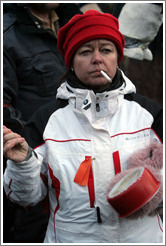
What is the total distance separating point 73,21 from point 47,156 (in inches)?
26.3

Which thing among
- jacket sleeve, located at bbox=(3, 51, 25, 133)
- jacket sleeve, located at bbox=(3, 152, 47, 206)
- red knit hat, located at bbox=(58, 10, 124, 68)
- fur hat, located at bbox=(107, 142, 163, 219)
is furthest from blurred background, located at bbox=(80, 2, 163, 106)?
jacket sleeve, located at bbox=(3, 152, 47, 206)

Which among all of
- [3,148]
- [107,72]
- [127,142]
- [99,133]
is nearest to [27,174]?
[3,148]

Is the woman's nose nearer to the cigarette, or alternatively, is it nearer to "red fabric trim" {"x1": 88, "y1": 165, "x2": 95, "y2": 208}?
the cigarette

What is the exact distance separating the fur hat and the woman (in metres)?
0.04

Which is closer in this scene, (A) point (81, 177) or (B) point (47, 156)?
(A) point (81, 177)

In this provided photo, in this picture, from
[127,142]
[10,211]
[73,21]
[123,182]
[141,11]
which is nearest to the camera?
[123,182]

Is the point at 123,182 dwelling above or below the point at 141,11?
below

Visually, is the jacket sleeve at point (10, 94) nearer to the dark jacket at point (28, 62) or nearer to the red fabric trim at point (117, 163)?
the dark jacket at point (28, 62)

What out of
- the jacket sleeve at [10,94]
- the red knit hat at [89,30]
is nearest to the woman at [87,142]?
the red knit hat at [89,30]

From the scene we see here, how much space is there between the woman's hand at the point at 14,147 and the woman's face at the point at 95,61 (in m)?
0.42

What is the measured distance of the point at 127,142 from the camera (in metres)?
1.62

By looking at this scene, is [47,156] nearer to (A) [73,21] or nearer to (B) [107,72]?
(B) [107,72]

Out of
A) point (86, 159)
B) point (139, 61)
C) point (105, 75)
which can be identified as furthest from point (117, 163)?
point (139, 61)

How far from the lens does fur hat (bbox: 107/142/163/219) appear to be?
4.83 ft
